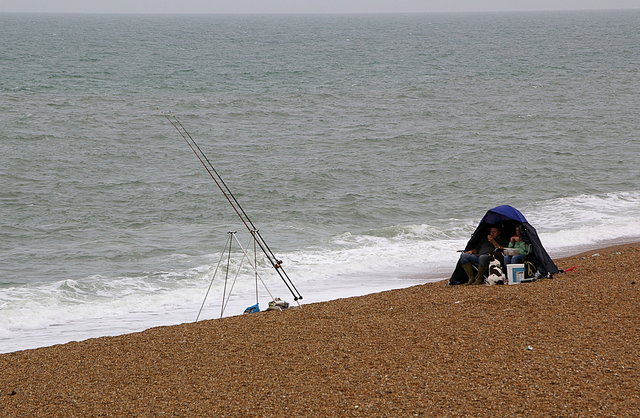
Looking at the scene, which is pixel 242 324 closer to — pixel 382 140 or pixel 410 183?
pixel 410 183

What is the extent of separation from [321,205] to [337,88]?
81.8ft

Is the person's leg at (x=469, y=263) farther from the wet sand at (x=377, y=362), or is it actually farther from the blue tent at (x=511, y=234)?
the wet sand at (x=377, y=362)

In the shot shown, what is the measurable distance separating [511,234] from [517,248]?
55 centimetres

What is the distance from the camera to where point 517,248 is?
10.2 meters

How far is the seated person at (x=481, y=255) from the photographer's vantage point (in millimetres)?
10219

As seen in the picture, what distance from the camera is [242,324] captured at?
357 inches

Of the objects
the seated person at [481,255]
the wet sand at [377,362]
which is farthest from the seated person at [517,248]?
the wet sand at [377,362]

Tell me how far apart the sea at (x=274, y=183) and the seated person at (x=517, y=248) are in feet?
8.82

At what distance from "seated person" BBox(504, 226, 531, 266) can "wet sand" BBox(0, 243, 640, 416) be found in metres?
0.52

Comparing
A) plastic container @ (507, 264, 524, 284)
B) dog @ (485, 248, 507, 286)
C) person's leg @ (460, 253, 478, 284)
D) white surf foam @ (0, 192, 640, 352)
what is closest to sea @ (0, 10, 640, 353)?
white surf foam @ (0, 192, 640, 352)

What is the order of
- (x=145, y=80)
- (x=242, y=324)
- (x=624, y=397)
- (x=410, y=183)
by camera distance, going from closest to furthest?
(x=624, y=397)
(x=242, y=324)
(x=410, y=183)
(x=145, y=80)

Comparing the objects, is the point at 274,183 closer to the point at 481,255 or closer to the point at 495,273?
the point at 481,255

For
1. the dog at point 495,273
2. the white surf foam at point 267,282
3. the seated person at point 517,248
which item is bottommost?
the white surf foam at point 267,282

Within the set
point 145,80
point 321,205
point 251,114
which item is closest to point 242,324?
point 321,205
